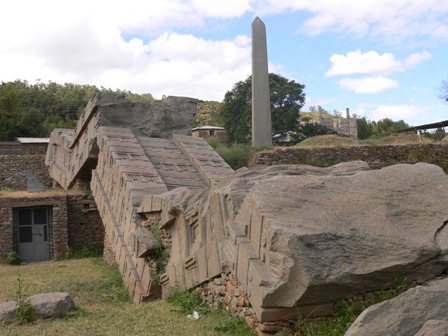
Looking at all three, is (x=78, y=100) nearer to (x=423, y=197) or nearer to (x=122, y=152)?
(x=122, y=152)

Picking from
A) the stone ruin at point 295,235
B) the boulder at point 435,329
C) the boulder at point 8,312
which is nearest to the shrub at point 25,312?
the boulder at point 8,312

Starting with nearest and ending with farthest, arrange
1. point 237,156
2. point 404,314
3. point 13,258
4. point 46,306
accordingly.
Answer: point 404,314 < point 46,306 < point 13,258 < point 237,156

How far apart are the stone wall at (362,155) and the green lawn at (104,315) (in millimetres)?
7611

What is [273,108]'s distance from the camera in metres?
30.2

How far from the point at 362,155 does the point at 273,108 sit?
547 inches

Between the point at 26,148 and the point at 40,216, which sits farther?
the point at 26,148

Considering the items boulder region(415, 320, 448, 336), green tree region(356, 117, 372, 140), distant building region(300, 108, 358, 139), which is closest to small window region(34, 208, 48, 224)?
boulder region(415, 320, 448, 336)

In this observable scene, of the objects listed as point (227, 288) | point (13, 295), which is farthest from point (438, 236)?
point (13, 295)

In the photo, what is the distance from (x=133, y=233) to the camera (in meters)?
8.22

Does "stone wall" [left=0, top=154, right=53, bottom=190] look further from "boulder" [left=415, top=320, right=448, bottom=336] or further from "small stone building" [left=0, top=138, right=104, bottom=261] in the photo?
"boulder" [left=415, top=320, right=448, bottom=336]

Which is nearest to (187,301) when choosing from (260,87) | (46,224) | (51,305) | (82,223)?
(51,305)

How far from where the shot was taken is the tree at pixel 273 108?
29906mm

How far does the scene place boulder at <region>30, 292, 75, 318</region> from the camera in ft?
19.9

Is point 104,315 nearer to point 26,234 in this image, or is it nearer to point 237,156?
point 26,234
